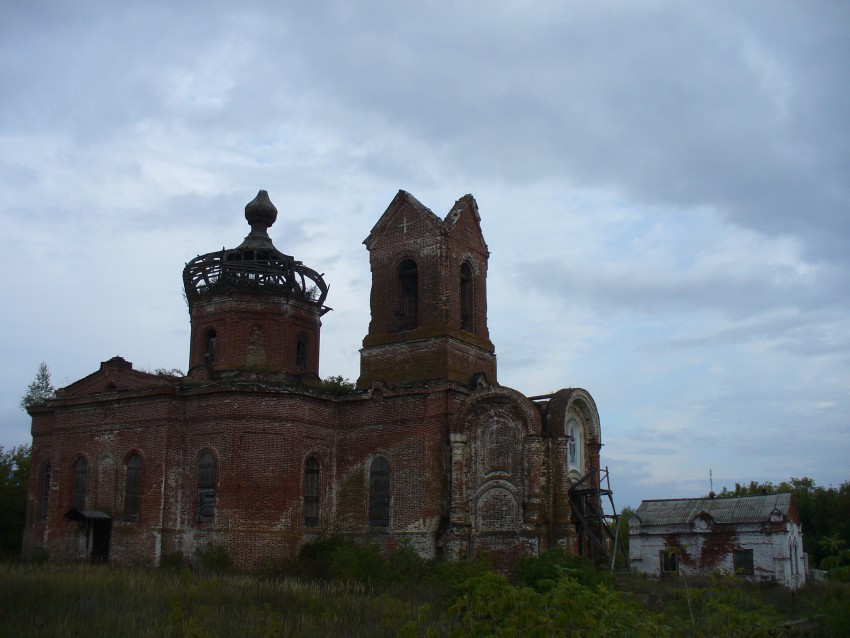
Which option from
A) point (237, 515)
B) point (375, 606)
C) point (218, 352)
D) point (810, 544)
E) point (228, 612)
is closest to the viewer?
point (228, 612)

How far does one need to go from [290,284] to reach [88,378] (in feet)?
21.6

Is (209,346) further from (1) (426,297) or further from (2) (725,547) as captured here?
(2) (725,547)

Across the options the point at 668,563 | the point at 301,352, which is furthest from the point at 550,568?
the point at 668,563

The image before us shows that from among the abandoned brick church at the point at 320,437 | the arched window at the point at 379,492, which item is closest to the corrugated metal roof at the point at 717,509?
the abandoned brick church at the point at 320,437

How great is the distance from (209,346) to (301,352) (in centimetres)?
282

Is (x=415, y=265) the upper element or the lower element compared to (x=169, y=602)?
upper

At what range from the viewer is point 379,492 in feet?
76.4

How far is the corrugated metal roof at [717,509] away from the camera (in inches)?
1192

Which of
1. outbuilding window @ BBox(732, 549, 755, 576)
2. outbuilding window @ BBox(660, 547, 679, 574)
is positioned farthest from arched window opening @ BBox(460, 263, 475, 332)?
outbuilding window @ BBox(732, 549, 755, 576)

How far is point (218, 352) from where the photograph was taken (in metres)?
26.0

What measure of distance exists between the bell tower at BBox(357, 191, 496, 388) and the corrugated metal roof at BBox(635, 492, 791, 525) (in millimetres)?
11203

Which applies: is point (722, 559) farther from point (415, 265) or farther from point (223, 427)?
point (223, 427)

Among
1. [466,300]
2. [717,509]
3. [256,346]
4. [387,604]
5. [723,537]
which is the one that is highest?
[466,300]

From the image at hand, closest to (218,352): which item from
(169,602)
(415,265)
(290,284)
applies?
(290,284)
